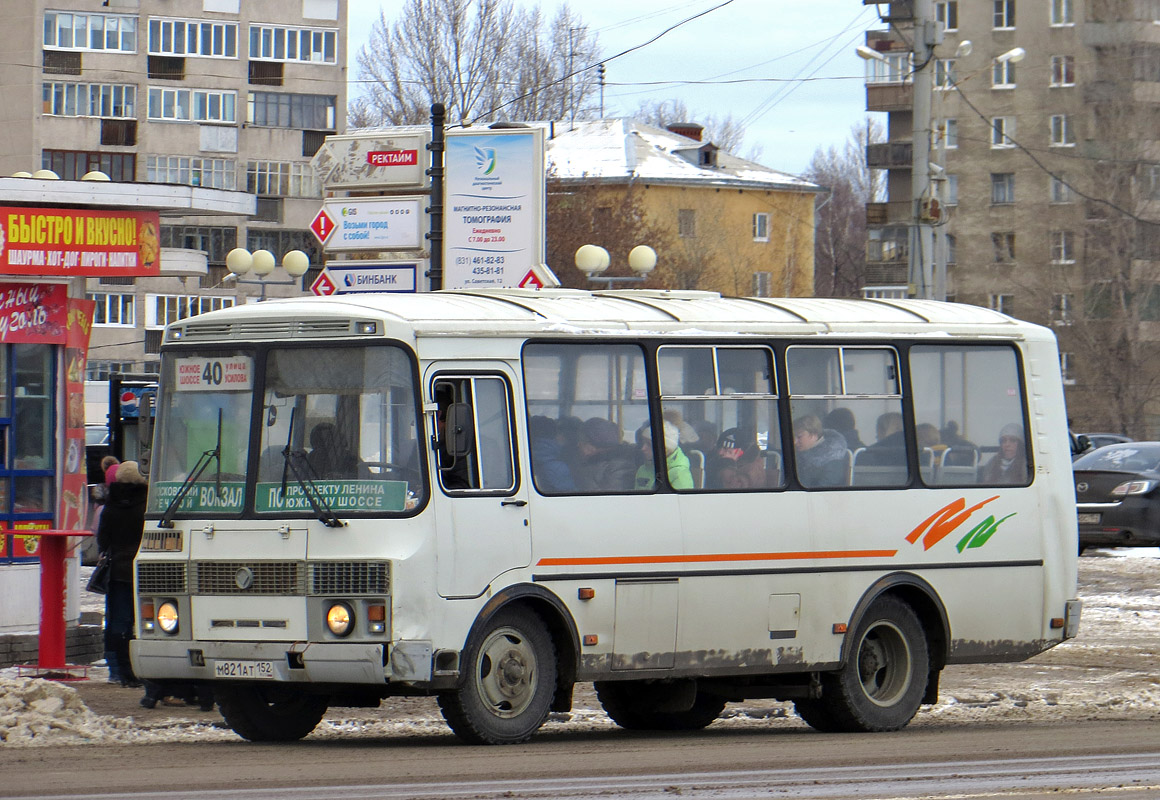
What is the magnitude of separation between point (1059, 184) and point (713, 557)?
69792 mm

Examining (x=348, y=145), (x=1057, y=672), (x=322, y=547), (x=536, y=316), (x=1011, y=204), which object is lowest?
(x=1057, y=672)

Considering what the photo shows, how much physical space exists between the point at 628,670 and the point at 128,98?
2879 inches

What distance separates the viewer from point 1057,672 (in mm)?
Answer: 16469

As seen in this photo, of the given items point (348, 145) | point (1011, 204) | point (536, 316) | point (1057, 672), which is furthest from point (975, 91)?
point (536, 316)

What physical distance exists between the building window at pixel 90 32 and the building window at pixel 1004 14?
1358 inches

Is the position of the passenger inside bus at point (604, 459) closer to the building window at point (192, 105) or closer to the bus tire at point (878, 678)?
the bus tire at point (878, 678)

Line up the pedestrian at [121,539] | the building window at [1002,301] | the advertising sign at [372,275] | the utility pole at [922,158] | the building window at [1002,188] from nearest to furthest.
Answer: the pedestrian at [121,539]
the advertising sign at [372,275]
the utility pole at [922,158]
the building window at [1002,301]
the building window at [1002,188]

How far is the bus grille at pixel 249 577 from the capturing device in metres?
10.7

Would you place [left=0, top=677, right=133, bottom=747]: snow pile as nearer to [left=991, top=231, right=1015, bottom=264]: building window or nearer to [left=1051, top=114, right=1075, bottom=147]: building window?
[left=1051, top=114, right=1075, bottom=147]: building window

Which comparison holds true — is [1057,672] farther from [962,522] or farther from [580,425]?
[580,425]

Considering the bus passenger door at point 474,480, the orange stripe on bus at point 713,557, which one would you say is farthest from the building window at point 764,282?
the bus passenger door at point 474,480

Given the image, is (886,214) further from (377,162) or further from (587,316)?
(587,316)

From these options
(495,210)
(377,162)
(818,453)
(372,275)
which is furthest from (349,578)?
(377,162)

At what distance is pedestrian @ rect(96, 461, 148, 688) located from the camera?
1423 centimetres
